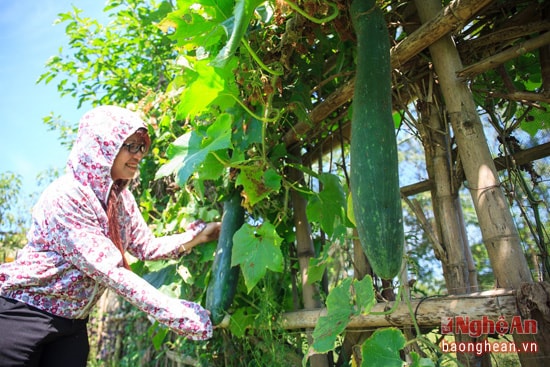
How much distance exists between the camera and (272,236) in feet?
4.27

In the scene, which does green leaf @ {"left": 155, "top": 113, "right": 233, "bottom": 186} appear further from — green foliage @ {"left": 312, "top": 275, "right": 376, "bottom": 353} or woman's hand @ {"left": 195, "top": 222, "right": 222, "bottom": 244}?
green foliage @ {"left": 312, "top": 275, "right": 376, "bottom": 353}

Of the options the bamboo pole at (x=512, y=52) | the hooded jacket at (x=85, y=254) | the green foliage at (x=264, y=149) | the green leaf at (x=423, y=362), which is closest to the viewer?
the green leaf at (x=423, y=362)

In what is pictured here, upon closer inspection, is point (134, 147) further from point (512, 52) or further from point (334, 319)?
point (512, 52)

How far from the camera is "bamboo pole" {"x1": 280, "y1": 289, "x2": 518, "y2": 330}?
81 cm

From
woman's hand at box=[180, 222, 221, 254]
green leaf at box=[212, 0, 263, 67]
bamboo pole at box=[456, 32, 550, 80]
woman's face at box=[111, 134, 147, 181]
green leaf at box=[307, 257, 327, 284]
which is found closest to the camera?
green leaf at box=[212, 0, 263, 67]

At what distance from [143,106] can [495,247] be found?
1779 millimetres

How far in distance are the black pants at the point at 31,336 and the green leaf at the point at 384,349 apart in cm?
94

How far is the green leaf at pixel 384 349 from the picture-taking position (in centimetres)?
84

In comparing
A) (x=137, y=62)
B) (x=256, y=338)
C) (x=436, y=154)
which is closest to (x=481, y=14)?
(x=436, y=154)

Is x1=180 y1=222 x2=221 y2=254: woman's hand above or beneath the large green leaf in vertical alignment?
beneath

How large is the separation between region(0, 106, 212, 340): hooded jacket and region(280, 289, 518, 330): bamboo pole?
486 mm

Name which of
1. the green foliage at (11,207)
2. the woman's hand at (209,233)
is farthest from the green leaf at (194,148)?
the green foliage at (11,207)

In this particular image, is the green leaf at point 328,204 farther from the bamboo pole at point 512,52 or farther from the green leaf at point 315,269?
the bamboo pole at point 512,52

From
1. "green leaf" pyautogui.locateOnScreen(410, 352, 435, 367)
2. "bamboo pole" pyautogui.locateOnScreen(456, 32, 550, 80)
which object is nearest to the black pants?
"green leaf" pyautogui.locateOnScreen(410, 352, 435, 367)
